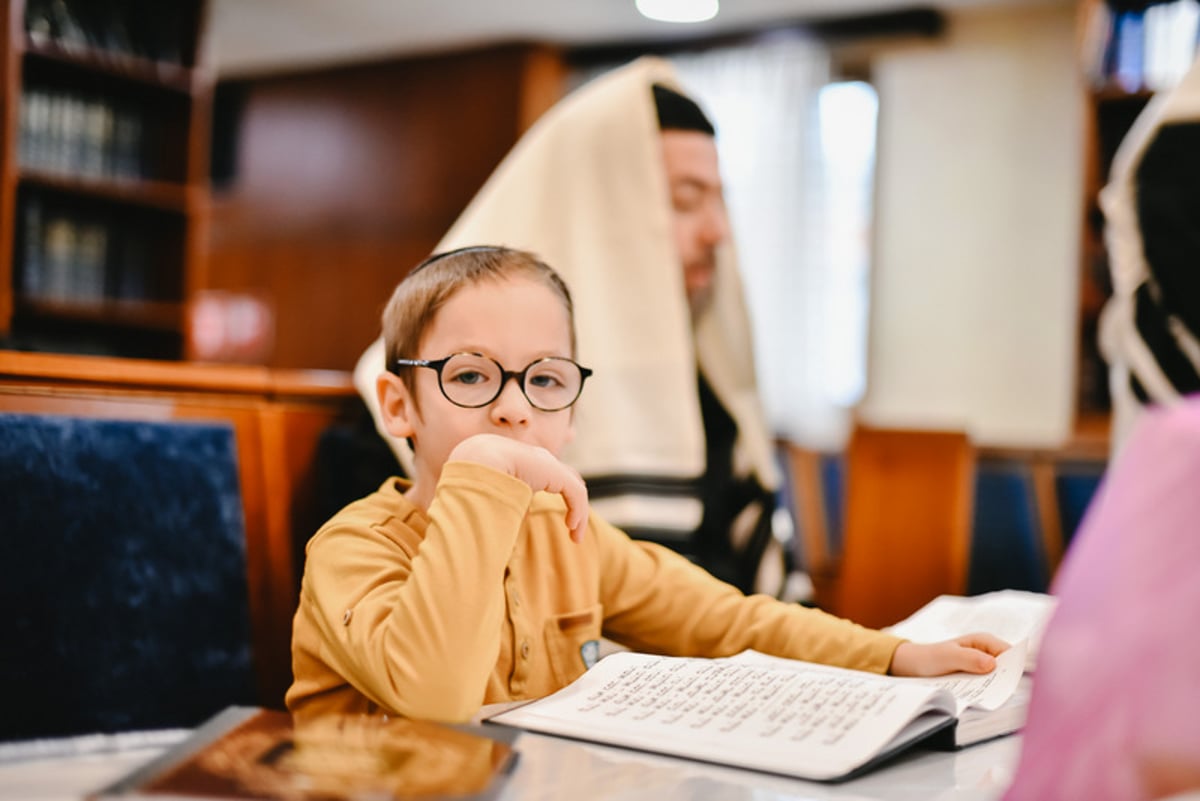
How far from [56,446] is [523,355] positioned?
0.43m

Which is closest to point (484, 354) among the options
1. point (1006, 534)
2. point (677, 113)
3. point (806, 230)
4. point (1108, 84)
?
point (677, 113)

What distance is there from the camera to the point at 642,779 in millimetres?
623

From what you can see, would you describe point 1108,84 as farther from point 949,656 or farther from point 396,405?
point 396,405

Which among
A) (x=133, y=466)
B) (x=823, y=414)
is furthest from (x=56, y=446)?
(x=823, y=414)

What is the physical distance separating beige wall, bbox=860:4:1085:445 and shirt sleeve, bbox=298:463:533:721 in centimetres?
406

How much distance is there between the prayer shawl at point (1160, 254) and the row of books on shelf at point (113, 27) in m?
3.58

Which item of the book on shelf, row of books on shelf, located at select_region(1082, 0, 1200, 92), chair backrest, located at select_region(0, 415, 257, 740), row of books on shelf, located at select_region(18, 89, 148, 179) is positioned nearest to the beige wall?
row of books on shelf, located at select_region(1082, 0, 1200, 92)

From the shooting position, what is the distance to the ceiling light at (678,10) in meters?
4.68

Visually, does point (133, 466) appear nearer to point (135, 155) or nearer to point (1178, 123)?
point (1178, 123)

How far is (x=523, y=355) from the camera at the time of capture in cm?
79

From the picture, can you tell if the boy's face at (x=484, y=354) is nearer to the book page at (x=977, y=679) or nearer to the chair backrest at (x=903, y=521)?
the book page at (x=977, y=679)

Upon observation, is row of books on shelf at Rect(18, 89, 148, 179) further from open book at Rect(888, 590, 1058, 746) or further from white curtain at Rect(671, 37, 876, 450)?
open book at Rect(888, 590, 1058, 746)

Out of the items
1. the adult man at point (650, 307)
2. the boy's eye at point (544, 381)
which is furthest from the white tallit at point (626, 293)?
the boy's eye at point (544, 381)

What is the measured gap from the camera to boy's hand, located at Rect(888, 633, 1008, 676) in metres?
0.90
